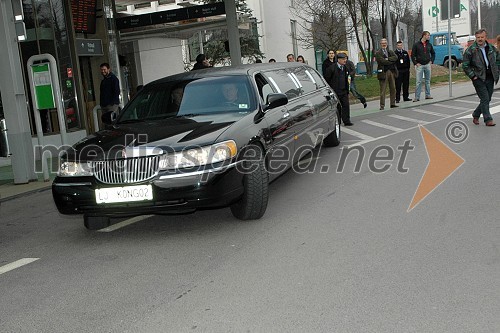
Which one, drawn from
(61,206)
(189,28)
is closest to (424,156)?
(61,206)

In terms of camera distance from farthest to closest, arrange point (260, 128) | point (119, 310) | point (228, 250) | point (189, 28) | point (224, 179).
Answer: point (189, 28)
point (260, 128)
point (224, 179)
point (228, 250)
point (119, 310)

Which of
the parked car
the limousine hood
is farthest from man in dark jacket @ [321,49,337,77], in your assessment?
the limousine hood

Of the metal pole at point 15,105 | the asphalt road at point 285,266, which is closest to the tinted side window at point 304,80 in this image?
the asphalt road at point 285,266

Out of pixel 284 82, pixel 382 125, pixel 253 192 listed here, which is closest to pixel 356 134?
pixel 382 125

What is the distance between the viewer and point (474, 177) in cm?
708

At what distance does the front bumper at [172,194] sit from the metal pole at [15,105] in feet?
15.2

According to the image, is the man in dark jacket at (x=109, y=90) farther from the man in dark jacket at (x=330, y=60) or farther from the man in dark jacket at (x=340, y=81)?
the man in dark jacket at (x=330, y=60)

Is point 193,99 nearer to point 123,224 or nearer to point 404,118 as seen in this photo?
point 123,224

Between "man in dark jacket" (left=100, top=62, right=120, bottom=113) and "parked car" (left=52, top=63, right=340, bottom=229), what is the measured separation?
18.3ft

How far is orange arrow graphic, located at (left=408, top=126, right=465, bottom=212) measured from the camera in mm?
6574

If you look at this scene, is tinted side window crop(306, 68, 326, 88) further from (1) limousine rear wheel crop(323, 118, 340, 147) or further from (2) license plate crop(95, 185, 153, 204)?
(2) license plate crop(95, 185, 153, 204)

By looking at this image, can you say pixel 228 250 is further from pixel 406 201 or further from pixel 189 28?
pixel 189 28

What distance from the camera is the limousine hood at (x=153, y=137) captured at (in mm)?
5340

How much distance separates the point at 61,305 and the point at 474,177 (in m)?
5.08
